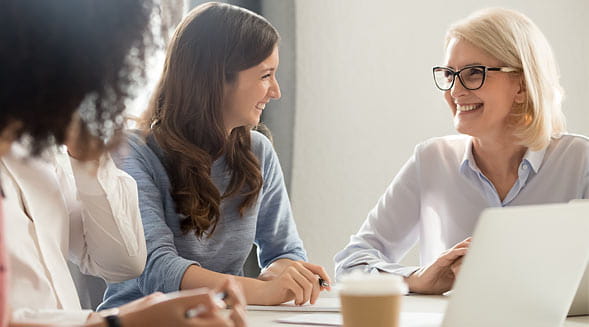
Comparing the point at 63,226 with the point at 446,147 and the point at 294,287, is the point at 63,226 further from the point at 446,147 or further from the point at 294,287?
the point at 446,147

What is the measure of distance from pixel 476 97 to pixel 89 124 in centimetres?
143

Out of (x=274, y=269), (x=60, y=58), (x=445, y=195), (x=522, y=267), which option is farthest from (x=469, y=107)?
(x=60, y=58)

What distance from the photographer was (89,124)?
905 mm

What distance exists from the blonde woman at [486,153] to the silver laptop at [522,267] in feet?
2.78

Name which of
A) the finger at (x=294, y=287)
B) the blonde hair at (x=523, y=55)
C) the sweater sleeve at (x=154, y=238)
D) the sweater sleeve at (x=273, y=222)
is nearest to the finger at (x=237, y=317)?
the finger at (x=294, y=287)

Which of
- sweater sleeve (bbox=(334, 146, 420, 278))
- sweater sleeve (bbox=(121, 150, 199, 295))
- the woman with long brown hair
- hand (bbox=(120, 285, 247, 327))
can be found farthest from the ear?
hand (bbox=(120, 285, 247, 327))

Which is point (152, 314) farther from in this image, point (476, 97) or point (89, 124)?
point (476, 97)

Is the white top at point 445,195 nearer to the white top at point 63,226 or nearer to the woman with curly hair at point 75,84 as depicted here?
the white top at point 63,226

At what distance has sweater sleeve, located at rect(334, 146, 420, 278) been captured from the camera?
Answer: 2057mm

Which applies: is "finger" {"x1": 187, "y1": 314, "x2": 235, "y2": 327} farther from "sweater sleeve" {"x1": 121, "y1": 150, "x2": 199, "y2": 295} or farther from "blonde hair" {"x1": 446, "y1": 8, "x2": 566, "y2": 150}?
"blonde hair" {"x1": 446, "y1": 8, "x2": 566, "y2": 150}

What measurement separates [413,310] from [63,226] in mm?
748

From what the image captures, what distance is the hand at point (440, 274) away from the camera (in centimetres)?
170

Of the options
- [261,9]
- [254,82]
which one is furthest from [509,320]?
[261,9]

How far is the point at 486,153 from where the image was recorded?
2150mm
